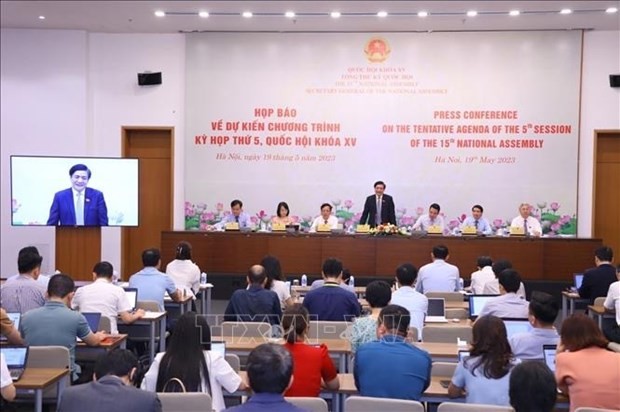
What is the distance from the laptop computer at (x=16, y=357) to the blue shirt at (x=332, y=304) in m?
2.17

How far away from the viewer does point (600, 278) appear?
7.28m

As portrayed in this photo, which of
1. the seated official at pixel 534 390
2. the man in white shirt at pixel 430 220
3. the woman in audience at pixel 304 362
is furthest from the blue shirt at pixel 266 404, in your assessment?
the man in white shirt at pixel 430 220

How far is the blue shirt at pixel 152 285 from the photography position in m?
6.65

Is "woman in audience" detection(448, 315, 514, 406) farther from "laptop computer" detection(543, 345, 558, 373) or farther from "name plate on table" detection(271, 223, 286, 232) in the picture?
"name plate on table" detection(271, 223, 286, 232)

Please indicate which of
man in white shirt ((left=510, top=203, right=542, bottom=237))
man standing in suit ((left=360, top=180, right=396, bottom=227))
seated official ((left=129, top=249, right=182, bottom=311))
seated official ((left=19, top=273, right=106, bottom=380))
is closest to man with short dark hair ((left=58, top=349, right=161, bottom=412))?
seated official ((left=19, top=273, right=106, bottom=380))

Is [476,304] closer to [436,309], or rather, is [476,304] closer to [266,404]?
[436,309]

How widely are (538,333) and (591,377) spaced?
0.63m

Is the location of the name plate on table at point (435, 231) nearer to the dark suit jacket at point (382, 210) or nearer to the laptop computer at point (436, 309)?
the dark suit jacket at point (382, 210)

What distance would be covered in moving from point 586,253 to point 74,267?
7.07 metres

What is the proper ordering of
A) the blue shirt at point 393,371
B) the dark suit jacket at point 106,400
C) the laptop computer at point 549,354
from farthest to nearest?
the laptop computer at point 549,354, the blue shirt at point 393,371, the dark suit jacket at point 106,400

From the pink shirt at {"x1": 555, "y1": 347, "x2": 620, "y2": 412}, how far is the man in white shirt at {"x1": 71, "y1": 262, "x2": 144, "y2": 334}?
3444mm

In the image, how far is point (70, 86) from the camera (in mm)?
11695

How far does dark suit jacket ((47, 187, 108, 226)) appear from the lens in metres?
9.09

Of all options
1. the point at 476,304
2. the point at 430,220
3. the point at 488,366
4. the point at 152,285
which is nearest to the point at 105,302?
the point at 152,285
